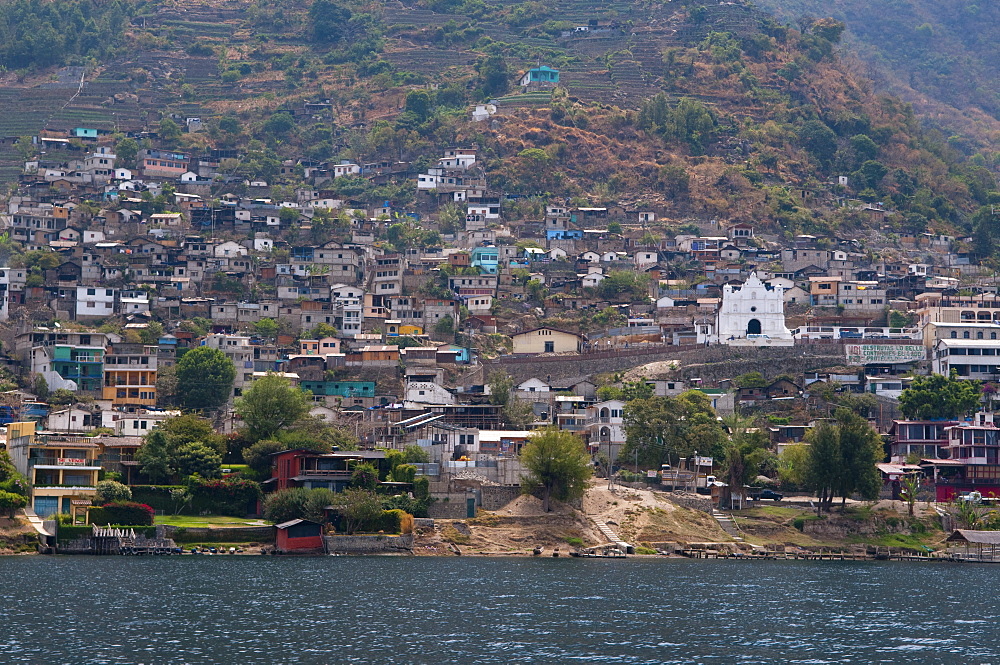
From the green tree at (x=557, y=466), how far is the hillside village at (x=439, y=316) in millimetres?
2627

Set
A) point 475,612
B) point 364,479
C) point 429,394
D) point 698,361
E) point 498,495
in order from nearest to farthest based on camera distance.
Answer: point 475,612, point 364,479, point 498,495, point 429,394, point 698,361

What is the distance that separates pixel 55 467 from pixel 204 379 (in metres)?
17.8

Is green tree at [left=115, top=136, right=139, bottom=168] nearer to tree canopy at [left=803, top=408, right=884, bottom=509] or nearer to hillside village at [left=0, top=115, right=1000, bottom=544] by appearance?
hillside village at [left=0, top=115, right=1000, bottom=544]

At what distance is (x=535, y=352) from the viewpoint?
98.8 metres

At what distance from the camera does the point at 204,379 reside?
87125 millimetres

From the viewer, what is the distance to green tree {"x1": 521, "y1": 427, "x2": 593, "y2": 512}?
7306 centimetres

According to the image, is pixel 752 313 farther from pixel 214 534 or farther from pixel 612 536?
pixel 214 534

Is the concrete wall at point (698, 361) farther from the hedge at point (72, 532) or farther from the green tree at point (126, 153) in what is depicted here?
the green tree at point (126, 153)

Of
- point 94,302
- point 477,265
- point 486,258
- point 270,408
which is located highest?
point 486,258

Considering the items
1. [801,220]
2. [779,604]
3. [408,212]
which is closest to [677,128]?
[801,220]

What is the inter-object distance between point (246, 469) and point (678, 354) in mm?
30630

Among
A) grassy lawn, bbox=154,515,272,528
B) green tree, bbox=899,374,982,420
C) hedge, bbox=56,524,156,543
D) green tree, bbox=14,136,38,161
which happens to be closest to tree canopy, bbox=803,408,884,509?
green tree, bbox=899,374,982,420

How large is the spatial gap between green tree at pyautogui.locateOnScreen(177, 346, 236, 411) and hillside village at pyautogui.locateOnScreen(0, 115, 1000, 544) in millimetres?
1367

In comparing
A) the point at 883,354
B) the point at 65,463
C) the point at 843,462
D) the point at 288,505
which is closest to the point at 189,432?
the point at 65,463
